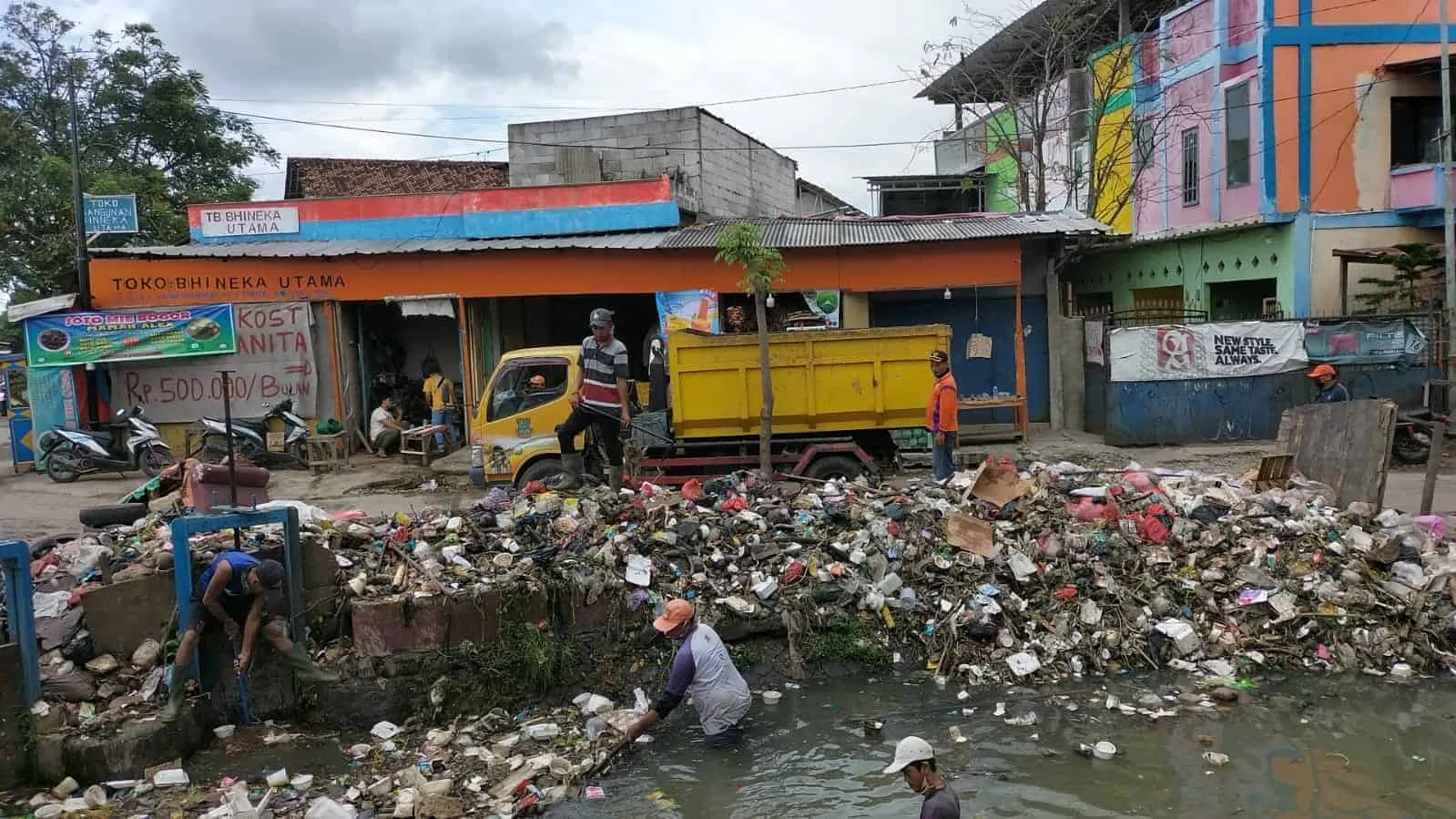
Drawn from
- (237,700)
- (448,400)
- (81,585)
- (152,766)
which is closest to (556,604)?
(237,700)

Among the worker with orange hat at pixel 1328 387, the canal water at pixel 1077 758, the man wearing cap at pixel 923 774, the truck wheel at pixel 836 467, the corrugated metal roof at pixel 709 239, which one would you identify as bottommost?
the canal water at pixel 1077 758

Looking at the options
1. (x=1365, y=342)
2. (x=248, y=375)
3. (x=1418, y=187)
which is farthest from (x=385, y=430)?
(x=1418, y=187)

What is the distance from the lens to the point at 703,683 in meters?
6.05

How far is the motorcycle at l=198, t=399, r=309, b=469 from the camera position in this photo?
1464 cm

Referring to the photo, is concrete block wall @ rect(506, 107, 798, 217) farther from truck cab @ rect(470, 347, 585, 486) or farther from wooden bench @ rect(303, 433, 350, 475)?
truck cab @ rect(470, 347, 585, 486)

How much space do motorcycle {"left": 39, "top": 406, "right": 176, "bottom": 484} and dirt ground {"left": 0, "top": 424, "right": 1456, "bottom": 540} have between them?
19 centimetres

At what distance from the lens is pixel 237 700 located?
662cm

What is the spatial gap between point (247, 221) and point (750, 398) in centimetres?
1172

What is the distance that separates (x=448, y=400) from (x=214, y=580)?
980 cm

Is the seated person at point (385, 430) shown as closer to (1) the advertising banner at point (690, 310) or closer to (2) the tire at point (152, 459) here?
(2) the tire at point (152, 459)

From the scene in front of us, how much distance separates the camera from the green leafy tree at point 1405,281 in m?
15.9

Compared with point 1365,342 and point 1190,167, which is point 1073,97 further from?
point 1365,342

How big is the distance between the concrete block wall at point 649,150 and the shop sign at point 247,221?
5.95 m

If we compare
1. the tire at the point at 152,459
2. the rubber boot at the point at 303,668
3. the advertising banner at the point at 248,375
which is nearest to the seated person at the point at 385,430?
the advertising banner at the point at 248,375
